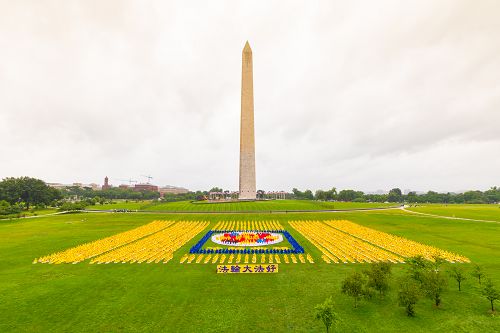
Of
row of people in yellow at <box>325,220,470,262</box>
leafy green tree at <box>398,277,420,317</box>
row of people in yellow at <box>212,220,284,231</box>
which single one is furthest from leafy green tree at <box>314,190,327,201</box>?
leafy green tree at <box>398,277,420,317</box>

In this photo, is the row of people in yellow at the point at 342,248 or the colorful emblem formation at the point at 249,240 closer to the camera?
the row of people in yellow at the point at 342,248

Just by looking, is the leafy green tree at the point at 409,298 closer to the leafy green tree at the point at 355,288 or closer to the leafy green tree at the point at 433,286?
the leafy green tree at the point at 433,286

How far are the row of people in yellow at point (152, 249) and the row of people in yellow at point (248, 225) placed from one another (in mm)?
7314

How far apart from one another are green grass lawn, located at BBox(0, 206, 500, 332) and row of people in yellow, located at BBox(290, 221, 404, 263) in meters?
2.56

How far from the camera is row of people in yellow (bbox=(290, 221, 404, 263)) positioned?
29844 millimetres

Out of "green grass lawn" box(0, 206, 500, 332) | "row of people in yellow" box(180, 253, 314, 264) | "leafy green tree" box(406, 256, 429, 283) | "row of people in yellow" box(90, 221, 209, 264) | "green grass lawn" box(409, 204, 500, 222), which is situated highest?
"green grass lawn" box(409, 204, 500, 222)

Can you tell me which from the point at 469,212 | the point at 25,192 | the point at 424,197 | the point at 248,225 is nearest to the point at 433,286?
the point at 248,225

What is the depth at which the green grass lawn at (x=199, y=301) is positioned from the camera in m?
16.2

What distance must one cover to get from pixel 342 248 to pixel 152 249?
25.4 meters

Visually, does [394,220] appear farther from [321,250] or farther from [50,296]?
[50,296]

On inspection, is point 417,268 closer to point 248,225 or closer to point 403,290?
point 403,290

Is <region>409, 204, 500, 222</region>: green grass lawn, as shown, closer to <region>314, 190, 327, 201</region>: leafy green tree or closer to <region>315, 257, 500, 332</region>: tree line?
<region>315, 257, 500, 332</region>: tree line

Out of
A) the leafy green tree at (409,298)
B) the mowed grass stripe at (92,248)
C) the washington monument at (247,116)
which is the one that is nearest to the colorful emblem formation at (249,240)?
the mowed grass stripe at (92,248)

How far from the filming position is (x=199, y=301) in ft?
63.2
